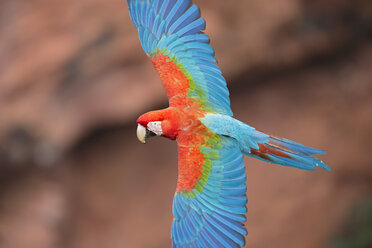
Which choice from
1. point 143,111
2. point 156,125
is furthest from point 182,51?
point 143,111

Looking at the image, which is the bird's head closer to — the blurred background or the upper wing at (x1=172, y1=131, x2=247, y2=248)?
the upper wing at (x1=172, y1=131, x2=247, y2=248)

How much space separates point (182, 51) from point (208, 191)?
446mm

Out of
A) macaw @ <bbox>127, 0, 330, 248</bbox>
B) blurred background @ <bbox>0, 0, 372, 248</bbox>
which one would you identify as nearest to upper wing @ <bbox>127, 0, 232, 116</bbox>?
macaw @ <bbox>127, 0, 330, 248</bbox>

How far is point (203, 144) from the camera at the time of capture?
1438 mm

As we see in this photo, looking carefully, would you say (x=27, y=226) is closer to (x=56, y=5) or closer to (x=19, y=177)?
(x=19, y=177)

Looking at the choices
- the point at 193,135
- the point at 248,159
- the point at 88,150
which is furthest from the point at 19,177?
the point at 193,135

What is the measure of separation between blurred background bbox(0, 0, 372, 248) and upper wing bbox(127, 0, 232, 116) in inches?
45.5

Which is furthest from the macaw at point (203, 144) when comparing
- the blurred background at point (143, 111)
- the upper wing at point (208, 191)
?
the blurred background at point (143, 111)

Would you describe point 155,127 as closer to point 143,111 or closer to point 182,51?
point 182,51

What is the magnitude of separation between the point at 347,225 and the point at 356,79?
3.04ft

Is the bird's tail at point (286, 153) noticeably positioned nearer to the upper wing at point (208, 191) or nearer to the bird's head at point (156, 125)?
the upper wing at point (208, 191)

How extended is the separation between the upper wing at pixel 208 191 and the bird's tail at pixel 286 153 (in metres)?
0.11

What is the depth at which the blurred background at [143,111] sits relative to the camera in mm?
2750

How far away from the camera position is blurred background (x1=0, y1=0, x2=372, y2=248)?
9.02ft
